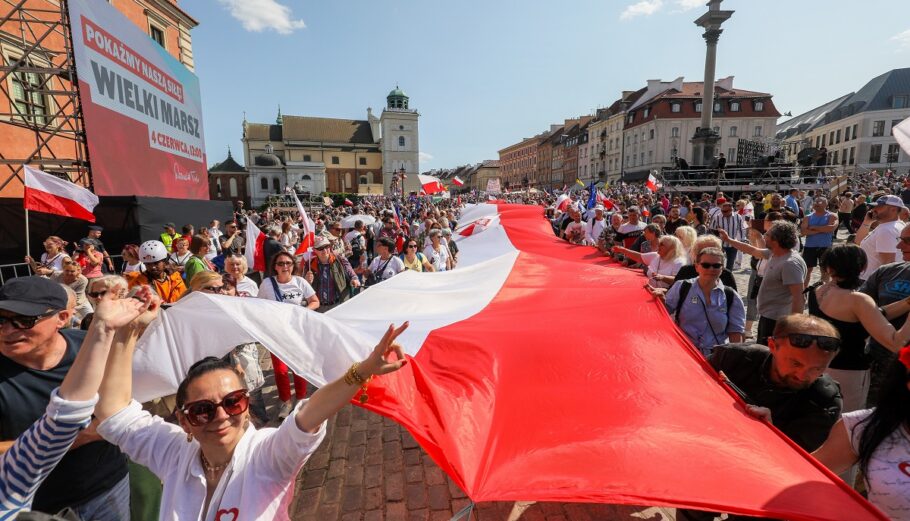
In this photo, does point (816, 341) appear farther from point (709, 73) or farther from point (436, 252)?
point (709, 73)

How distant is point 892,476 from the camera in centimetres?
176

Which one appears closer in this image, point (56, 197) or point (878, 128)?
point (56, 197)

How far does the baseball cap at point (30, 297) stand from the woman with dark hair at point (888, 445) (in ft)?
12.5

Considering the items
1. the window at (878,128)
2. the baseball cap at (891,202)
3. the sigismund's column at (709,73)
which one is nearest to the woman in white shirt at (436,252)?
the baseball cap at (891,202)

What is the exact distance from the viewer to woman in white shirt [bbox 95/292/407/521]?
5.55ft

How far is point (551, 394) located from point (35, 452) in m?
2.50

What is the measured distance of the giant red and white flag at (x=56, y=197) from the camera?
6.31m

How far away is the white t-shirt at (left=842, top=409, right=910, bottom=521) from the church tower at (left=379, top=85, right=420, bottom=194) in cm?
7581

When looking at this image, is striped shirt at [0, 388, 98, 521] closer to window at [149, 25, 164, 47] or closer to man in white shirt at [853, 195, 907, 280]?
man in white shirt at [853, 195, 907, 280]

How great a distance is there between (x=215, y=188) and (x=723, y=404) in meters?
74.5

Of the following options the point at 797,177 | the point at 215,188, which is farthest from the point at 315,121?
the point at 797,177

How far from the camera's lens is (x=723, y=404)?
7.86 feet

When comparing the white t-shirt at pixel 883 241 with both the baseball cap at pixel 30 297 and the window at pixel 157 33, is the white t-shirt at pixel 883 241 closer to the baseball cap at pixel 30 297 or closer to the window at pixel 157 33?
the baseball cap at pixel 30 297

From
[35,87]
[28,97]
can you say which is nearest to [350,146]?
[28,97]
